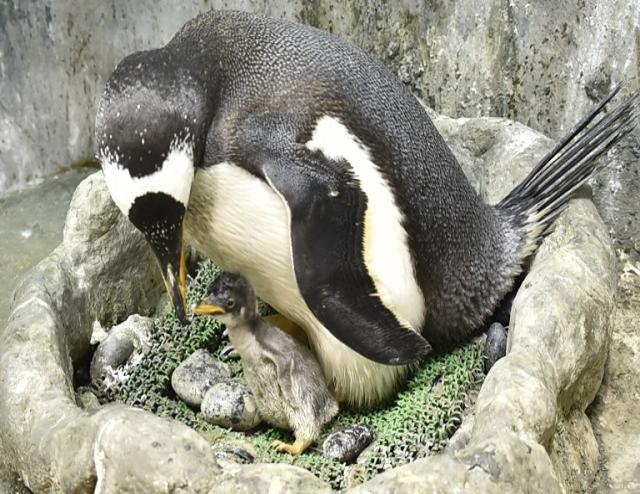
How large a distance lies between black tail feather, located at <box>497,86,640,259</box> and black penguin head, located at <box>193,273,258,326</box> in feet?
2.14

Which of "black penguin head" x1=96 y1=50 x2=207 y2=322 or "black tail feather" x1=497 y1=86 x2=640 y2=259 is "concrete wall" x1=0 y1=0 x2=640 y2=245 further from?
"black penguin head" x1=96 y1=50 x2=207 y2=322

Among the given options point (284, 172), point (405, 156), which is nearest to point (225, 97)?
point (284, 172)

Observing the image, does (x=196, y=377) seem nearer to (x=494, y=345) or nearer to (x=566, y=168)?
(x=494, y=345)

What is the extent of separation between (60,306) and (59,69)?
1257mm

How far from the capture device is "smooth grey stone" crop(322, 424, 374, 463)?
→ 1839 millimetres

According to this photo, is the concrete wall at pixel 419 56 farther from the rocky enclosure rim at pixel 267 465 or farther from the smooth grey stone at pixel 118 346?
A: the smooth grey stone at pixel 118 346

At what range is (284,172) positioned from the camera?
1.69 metres

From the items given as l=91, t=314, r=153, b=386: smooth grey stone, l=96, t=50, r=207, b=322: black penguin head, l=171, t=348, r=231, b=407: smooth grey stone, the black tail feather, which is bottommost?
l=91, t=314, r=153, b=386: smooth grey stone

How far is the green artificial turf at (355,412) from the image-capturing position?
72.1 inches

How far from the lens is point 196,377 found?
79.7 inches

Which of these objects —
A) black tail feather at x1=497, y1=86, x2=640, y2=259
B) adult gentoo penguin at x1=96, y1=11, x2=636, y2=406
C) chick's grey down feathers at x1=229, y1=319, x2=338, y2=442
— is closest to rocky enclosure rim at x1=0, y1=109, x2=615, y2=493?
black tail feather at x1=497, y1=86, x2=640, y2=259

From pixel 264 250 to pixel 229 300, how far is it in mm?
113

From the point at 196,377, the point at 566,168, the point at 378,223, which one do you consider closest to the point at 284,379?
the point at 196,377

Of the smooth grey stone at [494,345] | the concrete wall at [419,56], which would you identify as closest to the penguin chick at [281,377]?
the smooth grey stone at [494,345]
